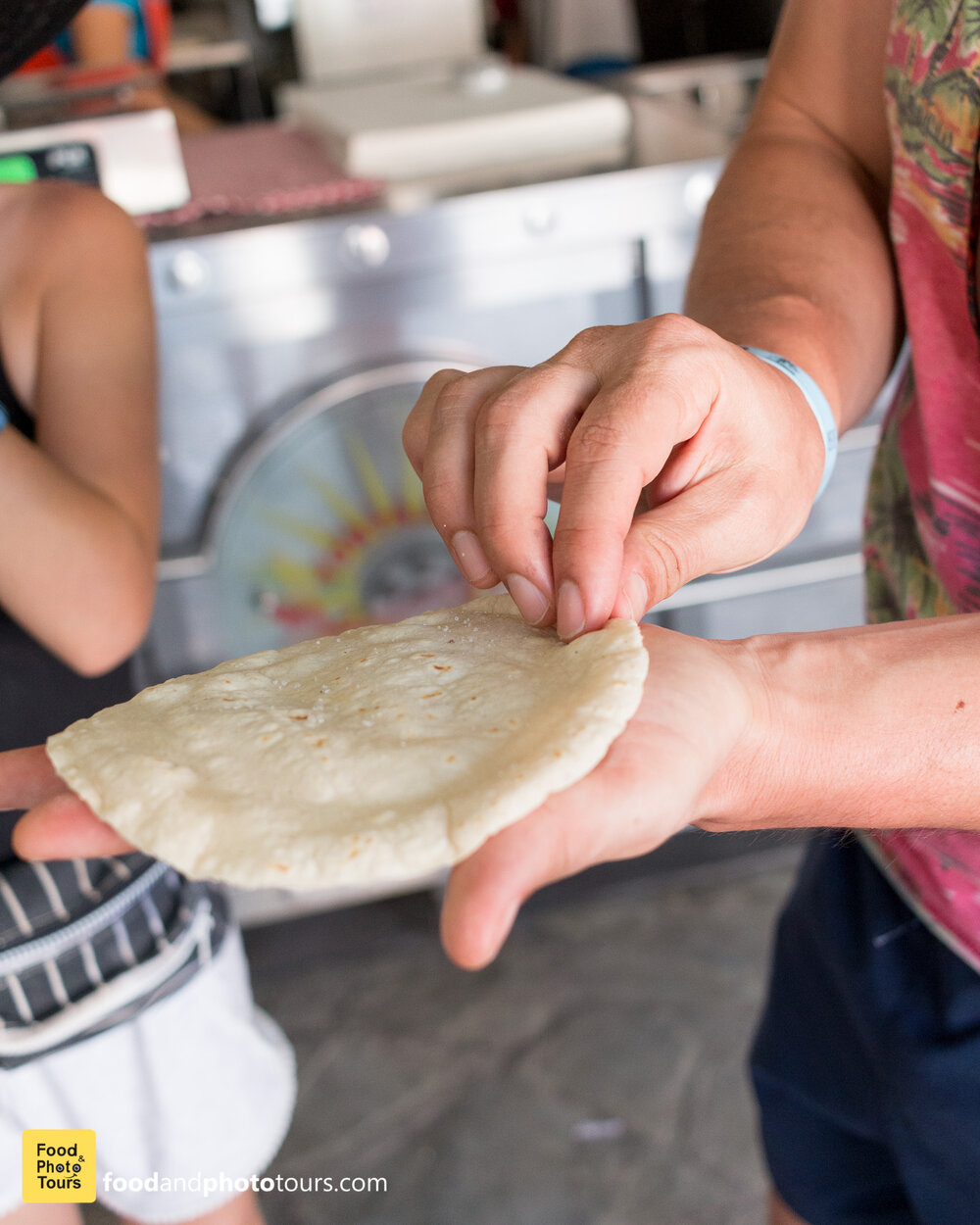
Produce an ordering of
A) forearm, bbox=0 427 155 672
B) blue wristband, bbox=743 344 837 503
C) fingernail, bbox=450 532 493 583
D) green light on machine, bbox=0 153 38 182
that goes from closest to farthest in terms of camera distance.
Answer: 1. fingernail, bbox=450 532 493 583
2. blue wristband, bbox=743 344 837 503
3. forearm, bbox=0 427 155 672
4. green light on machine, bbox=0 153 38 182

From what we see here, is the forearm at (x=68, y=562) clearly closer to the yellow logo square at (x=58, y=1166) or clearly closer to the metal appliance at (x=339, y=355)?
the yellow logo square at (x=58, y=1166)

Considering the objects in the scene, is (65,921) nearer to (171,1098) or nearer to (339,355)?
(171,1098)

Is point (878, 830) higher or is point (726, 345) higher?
point (726, 345)

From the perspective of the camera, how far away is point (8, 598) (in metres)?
1.09

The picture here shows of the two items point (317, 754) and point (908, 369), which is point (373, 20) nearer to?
point (908, 369)

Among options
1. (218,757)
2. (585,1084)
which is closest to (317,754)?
(218,757)

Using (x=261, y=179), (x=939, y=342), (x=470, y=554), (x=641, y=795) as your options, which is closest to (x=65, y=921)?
(x=470, y=554)

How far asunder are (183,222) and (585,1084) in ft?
5.22

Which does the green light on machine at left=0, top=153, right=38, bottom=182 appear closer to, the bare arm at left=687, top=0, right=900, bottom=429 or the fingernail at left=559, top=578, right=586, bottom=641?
the bare arm at left=687, top=0, right=900, bottom=429

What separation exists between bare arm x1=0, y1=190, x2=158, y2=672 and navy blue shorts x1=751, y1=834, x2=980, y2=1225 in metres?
0.74

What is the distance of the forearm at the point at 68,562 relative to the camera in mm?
1064

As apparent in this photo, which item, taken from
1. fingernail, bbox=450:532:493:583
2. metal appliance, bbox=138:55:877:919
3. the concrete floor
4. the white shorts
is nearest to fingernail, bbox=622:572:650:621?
fingernail, bbox=450:532:493:583

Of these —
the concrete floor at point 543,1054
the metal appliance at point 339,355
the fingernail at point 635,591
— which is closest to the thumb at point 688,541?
the fingernail at point 635,591

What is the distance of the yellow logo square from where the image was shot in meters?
1.10
